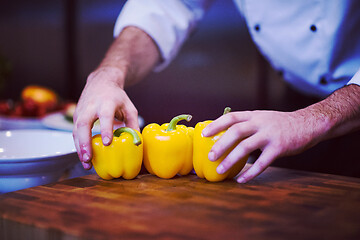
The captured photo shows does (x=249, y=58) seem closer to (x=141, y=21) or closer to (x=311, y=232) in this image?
(x=141, y=21)

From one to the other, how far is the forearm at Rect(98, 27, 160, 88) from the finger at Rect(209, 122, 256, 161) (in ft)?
1.90

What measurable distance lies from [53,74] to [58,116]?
6.39 feet

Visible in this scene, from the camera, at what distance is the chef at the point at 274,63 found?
2.91ft

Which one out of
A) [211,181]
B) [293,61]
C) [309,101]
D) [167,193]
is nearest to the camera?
[167,193]

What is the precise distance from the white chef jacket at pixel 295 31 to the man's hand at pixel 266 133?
0.54m

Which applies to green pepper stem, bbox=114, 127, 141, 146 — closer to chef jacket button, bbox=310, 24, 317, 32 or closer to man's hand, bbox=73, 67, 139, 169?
man's hand, bbox=73, 67, 139, 169

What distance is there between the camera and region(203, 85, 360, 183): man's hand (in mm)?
870

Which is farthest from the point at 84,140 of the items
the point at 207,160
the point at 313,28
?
the point at 313,28

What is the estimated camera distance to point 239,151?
873 millimetres

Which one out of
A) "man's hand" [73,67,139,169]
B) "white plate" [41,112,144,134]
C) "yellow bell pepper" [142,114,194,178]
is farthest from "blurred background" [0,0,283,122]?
"yellow bell pepper" [142,114,194,178]

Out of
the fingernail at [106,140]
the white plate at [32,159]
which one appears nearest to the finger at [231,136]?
the fingernail at [106,140]

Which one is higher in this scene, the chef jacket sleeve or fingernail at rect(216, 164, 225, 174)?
the chef jacket sleeve

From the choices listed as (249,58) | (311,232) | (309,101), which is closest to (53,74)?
(249,58)

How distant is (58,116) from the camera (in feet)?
5.95
